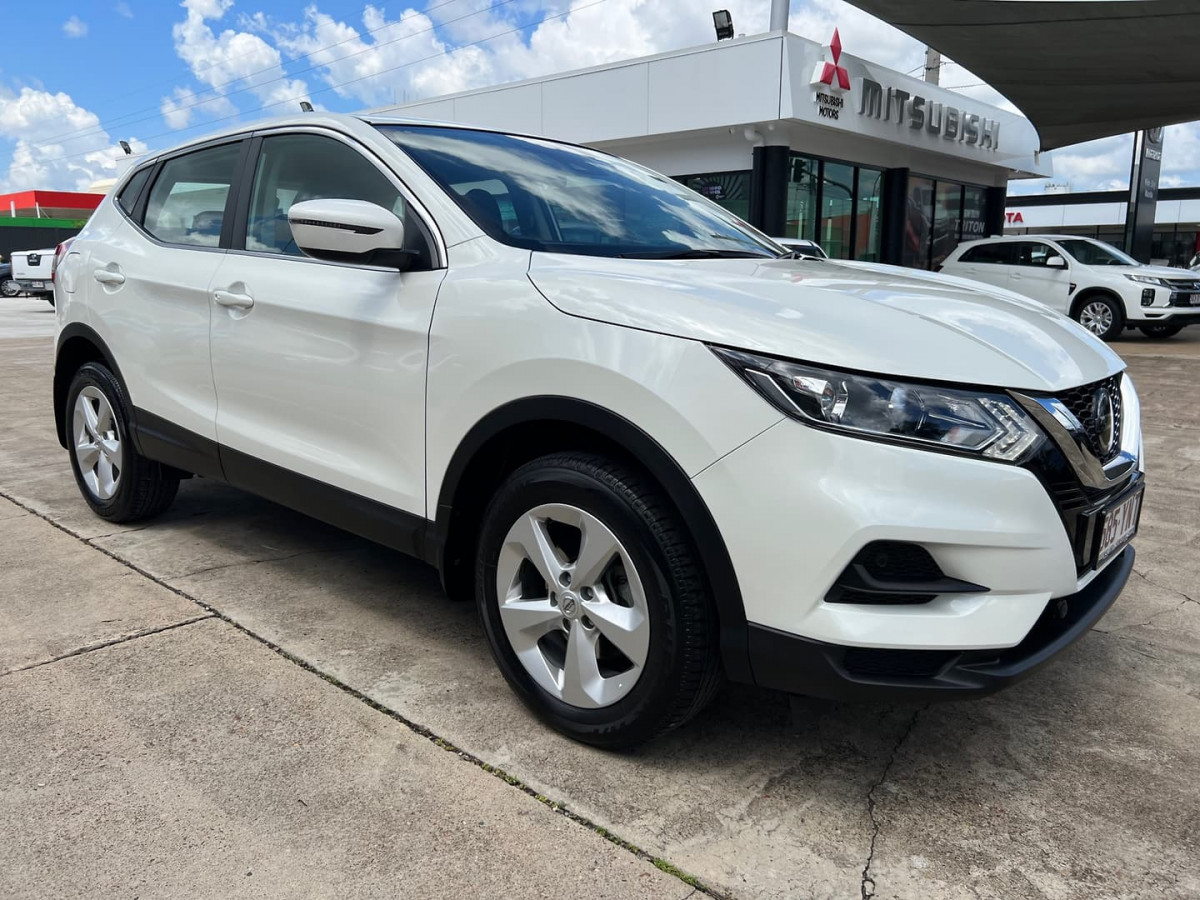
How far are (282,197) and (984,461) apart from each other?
2566 mm

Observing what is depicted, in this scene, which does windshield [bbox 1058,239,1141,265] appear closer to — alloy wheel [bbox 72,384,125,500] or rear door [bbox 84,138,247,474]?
rear door [bbox 84,138,247,474]

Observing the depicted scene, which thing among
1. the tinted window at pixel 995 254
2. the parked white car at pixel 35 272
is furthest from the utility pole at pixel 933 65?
the parked white car at pixel 35 272

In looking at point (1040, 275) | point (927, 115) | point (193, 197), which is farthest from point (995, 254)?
point (193, 197)

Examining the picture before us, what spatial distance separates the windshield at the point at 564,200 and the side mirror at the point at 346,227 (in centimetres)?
26

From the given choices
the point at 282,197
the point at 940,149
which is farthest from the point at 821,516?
the point at 940,149

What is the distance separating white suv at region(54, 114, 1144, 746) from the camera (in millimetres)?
1943

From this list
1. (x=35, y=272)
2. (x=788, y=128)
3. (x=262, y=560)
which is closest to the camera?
(x=262, y=560)

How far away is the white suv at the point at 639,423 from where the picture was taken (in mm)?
1943

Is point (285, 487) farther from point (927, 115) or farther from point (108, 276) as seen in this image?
point (927, 115)

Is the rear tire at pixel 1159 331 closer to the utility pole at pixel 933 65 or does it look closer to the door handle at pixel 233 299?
the utility pole at pixel 933 65

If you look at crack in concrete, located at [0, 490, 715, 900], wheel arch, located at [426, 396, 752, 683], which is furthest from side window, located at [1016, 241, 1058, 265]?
crack in concrete, located at [0, 490, 715, 900]

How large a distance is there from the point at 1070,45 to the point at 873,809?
14219 mm

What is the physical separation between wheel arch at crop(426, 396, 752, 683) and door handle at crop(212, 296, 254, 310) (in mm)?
1141

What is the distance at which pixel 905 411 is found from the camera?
193 centimetres
